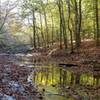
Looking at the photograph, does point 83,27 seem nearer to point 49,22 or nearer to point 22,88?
point 49,22

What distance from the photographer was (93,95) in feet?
39.4

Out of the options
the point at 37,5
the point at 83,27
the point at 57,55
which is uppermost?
the point at 37,5

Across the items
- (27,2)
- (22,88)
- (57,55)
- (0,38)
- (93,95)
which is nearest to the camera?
(93,95)

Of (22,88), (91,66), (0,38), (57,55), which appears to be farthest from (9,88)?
(0,38)

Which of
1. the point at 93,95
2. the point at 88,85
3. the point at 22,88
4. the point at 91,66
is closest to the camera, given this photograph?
the point at 93,95

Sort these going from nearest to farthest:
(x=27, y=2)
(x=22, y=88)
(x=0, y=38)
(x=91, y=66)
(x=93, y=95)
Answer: (x=93, y=95) < (x=22, y=88) < (x=91, y=66) < (x=27, y=2) < (x=0, y=38)

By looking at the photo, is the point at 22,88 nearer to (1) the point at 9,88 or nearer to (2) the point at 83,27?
(1) the point at 9,88

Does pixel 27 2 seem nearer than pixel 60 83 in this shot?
No

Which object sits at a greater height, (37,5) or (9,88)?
(37,5)

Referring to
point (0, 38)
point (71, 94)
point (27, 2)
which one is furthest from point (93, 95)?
point (0, 38)

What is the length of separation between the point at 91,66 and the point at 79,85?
25.1 feet

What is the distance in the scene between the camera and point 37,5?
1966 inches

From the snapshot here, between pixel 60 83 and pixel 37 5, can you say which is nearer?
pixel 60 83

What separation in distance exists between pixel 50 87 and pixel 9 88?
2.27m
